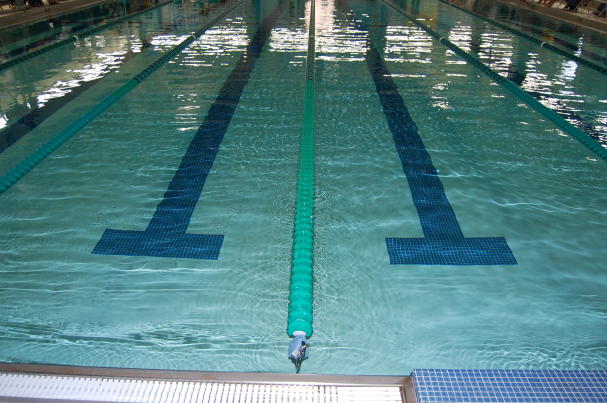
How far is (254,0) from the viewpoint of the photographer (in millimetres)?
12758

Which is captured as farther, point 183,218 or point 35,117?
point 35,117

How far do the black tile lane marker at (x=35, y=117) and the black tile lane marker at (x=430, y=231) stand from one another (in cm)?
320

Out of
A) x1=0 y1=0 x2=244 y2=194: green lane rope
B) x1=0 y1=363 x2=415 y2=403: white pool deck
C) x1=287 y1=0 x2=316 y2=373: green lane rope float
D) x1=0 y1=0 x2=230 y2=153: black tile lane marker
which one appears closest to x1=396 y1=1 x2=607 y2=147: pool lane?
x1=287 y1=0 x2=316 y2=373: green lane rope float

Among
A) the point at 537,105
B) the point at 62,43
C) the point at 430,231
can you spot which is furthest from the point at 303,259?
the point at 62,43

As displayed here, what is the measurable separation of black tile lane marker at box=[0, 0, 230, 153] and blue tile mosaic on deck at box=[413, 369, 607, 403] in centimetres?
359

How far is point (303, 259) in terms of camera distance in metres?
2.15

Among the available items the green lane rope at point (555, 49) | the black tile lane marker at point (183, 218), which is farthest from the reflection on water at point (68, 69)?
the green lane rope at point (555, 49)

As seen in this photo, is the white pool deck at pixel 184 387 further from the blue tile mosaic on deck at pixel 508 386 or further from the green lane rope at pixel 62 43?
the green lane rope at pixel 62 43

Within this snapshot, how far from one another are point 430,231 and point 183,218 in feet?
5.00

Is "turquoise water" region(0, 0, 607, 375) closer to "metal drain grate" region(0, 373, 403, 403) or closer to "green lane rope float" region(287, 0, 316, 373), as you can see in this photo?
"green lane rope float" region(287, 0, 316, 373)

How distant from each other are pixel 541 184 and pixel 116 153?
10.5ft

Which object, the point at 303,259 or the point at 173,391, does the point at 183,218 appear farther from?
the point at 173,391

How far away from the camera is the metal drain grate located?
3.78 feet

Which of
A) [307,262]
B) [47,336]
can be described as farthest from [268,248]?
[47,336]
